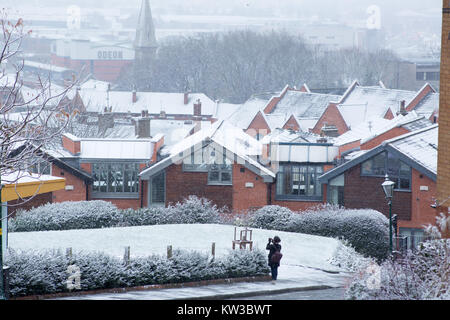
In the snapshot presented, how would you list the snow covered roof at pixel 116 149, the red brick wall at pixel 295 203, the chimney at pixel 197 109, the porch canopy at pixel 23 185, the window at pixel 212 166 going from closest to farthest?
1. the porch canopy at pixel 23 185
2. the window at pixel 212 166
3. the red brick wall at pixel 295 203
4. the snow covered roof at pixel 116 149
5. the chimney at pixel 197 109

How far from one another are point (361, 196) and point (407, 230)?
3319 millimetres

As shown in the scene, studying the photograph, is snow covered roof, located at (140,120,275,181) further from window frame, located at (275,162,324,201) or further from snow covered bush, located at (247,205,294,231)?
snow covered bush, located at (247,205,294,231)

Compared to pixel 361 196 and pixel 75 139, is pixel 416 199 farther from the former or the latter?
pixel 75 139

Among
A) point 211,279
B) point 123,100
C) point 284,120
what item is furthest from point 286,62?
point 211,279

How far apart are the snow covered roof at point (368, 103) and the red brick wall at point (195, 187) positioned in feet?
119

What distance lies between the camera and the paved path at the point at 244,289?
21625 millimetres

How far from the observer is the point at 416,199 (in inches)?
1610

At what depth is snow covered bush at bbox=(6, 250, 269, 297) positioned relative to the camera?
820 inches

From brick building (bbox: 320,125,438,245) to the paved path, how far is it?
13.5 metres

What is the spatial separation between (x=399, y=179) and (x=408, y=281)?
25772mm

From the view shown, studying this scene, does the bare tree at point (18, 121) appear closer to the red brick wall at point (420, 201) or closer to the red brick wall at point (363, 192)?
the red brick wall at point (420, 201)

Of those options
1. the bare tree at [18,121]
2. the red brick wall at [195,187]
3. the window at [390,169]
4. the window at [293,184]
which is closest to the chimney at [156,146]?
the red brick wall at [195,187]

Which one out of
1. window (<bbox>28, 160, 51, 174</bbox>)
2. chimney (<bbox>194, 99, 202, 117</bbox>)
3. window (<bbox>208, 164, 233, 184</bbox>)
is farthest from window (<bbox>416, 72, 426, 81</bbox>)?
window (<bbox>28, 160, 51, 174</bbox>)

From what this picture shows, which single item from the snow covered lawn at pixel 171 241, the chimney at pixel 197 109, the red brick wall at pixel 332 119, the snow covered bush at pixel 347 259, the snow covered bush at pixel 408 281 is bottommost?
the snow covered bush at pixel 347 259
